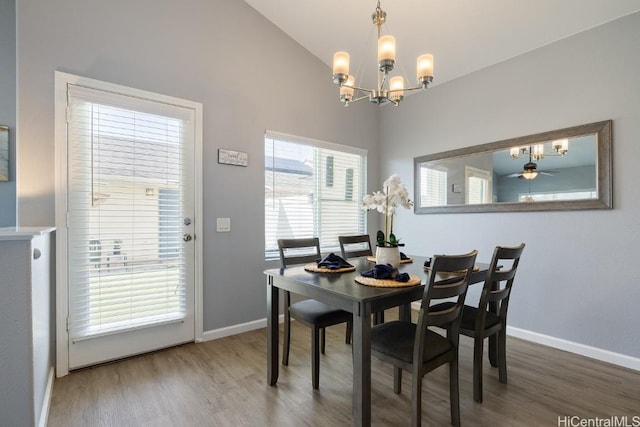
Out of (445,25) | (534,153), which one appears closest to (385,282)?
(534,153)

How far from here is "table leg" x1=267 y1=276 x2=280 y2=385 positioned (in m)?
2.05

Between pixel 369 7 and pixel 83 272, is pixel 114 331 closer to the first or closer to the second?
pixel 83 272

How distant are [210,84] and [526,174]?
10.4ft

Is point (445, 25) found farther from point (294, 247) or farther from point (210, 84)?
point (294, 247)

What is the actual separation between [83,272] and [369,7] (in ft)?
10.9

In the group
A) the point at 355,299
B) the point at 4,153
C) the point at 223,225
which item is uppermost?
the point at 4,153

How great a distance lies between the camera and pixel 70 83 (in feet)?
7.27

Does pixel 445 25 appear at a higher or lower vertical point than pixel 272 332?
higher

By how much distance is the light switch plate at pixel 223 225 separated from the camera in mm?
2916

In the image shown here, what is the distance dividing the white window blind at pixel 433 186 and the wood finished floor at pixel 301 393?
68.1 inches

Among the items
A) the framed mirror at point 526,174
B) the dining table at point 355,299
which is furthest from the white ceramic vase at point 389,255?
the framed mirror at point 526,174

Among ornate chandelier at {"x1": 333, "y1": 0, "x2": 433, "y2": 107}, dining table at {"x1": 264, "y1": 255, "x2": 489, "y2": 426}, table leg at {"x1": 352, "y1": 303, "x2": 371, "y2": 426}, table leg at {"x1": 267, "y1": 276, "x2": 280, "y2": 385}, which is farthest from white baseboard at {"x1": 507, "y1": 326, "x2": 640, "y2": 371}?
ornate chandelier at {"x1": 333, "y1": 0, "x2": 433, "y2": 107}

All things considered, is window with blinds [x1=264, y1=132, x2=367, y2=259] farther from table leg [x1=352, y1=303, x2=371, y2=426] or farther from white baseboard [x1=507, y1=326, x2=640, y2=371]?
white baseboard [x1=507, y1=326, x2=640, y2=371]

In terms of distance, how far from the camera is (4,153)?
2.39 m
